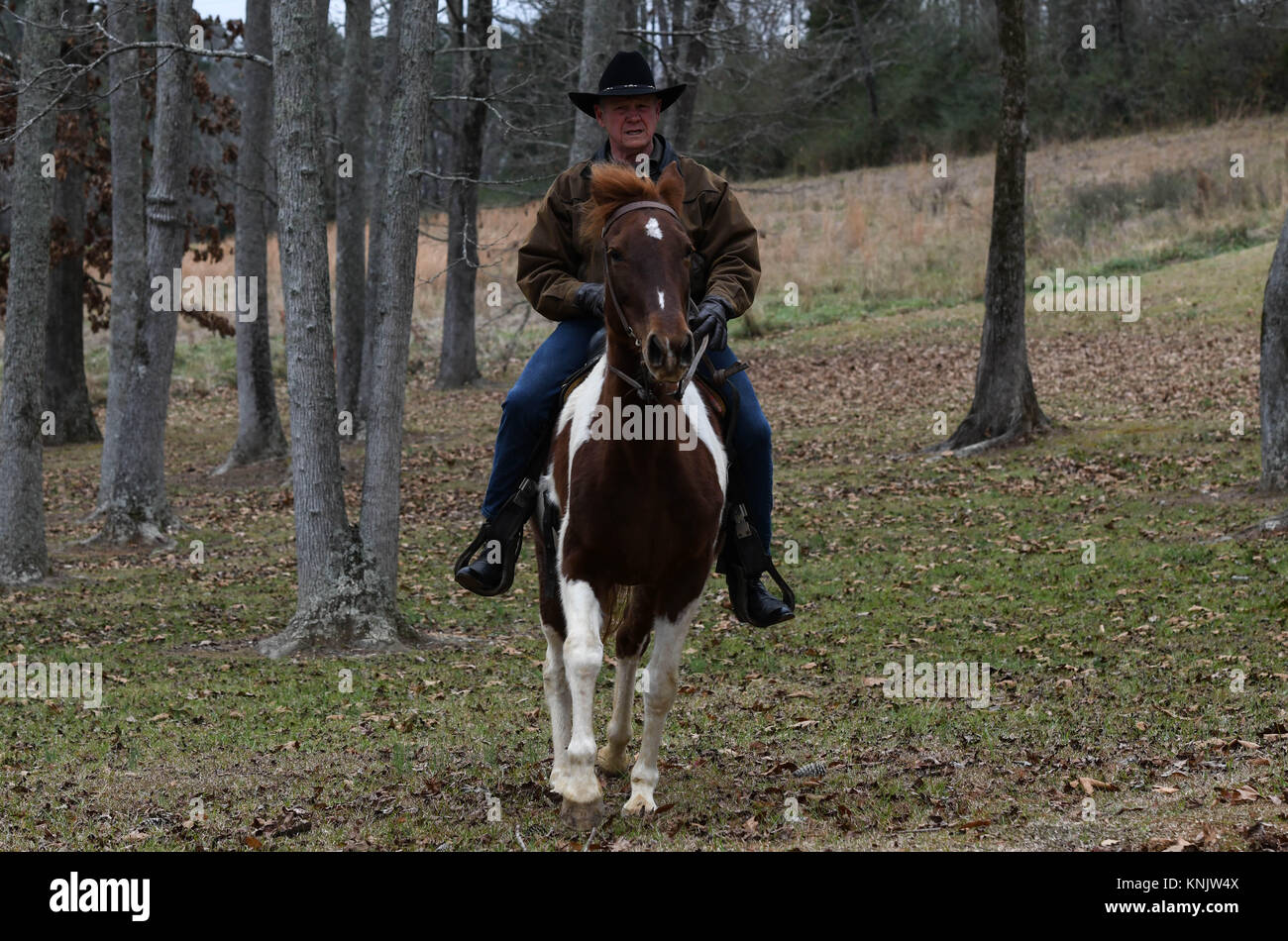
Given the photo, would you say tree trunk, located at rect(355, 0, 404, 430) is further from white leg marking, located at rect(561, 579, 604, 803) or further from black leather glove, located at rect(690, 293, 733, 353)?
white leg marking, located at rect(561, 579, 604, 803)

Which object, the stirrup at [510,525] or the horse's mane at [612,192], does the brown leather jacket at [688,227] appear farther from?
the stirrup at [510,525]

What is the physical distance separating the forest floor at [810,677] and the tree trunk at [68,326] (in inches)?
209

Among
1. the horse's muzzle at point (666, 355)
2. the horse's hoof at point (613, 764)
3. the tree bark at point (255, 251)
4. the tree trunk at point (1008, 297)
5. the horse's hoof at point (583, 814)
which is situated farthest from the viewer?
the tree bark at point (255, 251)

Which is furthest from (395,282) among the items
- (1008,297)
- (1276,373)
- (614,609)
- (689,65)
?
(689,65)

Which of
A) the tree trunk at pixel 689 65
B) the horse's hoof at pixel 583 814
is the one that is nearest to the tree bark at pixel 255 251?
the tree trunk at pixel 689 65

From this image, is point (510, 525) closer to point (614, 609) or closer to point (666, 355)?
point (614, 609)

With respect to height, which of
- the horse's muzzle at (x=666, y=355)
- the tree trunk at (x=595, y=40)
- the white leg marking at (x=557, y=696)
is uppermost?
the tree trunk at (x=595, y=40)

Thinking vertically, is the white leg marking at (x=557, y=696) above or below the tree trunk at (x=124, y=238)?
below

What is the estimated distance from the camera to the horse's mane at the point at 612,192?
6594mm

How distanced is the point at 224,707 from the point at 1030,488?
10.9 meters

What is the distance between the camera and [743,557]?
768 centimetres

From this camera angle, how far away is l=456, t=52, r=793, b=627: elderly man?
7582 mm

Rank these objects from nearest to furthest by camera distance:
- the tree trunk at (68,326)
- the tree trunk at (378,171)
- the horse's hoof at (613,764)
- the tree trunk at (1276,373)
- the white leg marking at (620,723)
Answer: the white leg marking at (620,723) → the horse's hoof at (613,764) → the tree trunk at (1276,373) → the tree trunk at (378,171) → the tree trunk at (68,326)

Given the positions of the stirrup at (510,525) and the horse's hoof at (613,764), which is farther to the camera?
the horse's hoof at (613,764)
